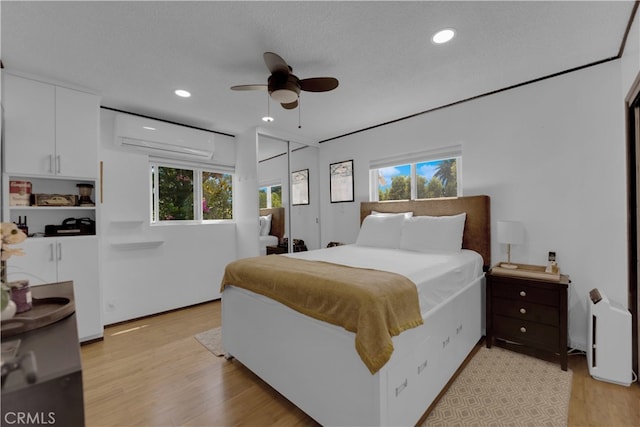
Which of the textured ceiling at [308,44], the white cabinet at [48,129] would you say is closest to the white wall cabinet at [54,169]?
the white cabinet at [48,129]

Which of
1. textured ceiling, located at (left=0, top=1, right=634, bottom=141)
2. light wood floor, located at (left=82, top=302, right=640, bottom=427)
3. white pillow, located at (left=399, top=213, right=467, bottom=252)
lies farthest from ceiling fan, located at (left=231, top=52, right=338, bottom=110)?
light wood floor, located at (left=82, top=302, right=640, bottom=427)

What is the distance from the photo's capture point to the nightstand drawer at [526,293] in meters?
2.21

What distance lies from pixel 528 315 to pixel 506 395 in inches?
29.9

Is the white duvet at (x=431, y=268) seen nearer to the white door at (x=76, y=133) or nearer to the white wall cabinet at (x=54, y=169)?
the white wall cabinet at (x=54, y=169)

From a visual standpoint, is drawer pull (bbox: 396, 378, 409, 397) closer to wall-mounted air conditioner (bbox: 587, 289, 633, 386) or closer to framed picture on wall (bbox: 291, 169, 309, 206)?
wall-mounted air conditioner (bbox: 587, 289, 633, 386)

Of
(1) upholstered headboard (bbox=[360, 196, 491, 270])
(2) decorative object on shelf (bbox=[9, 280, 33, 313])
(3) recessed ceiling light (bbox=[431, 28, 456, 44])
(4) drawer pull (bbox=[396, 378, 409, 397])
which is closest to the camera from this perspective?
(2) decorative object on shelf (bbox=[9, 280, 33, 313])

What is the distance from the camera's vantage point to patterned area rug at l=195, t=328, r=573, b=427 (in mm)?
1668

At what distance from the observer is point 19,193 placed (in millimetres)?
2465

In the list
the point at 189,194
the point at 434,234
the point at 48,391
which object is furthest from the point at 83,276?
the point at 434,234

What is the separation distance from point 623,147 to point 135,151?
4.85 meters

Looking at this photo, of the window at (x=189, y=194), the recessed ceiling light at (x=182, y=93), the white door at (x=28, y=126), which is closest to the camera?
the white door at (x=28, y=126)

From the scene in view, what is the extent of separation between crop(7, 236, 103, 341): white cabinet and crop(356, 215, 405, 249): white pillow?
2.88 meters

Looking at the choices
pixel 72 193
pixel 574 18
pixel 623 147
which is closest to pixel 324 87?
pixel 574 18

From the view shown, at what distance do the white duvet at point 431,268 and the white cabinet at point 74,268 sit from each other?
7.21 ft
